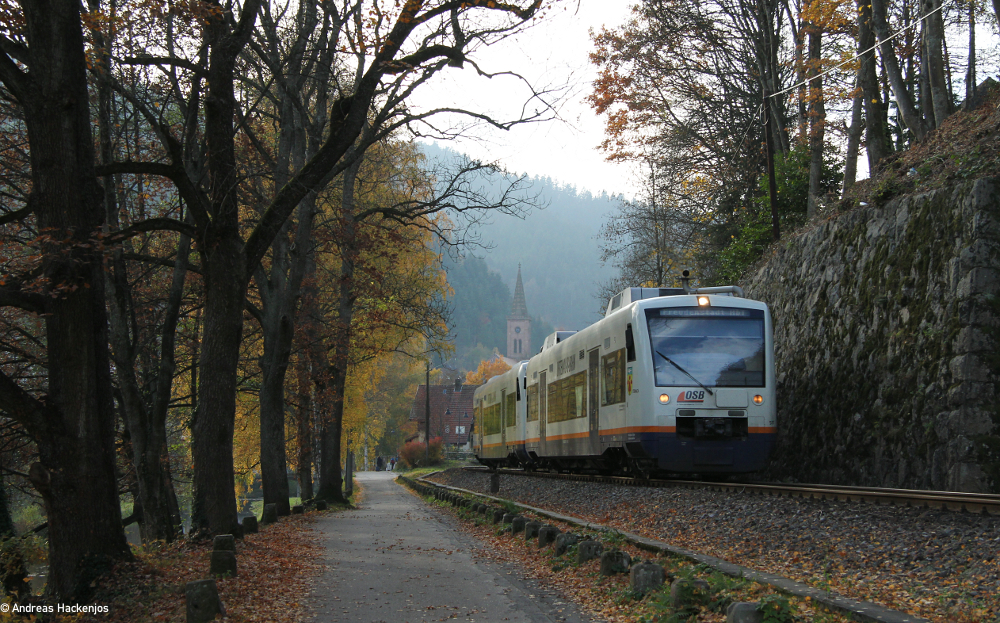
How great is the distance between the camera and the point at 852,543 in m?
7.91

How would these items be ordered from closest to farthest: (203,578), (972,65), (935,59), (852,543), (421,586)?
(852,543), (203,578), (421,586), (935,59), (972,65)

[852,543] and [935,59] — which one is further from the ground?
[935,59]

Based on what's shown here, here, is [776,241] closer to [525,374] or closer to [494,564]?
[525,374]

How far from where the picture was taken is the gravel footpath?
6.05 m

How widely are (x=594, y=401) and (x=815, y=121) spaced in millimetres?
12038

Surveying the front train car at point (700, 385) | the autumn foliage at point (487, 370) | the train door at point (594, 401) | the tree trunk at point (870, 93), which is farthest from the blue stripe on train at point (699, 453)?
the autumn foliage at point (487, 370)

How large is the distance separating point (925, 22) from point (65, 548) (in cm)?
1873

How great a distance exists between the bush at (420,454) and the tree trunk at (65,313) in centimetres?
5293

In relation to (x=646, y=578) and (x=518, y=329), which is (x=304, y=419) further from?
(x=518, y=329)

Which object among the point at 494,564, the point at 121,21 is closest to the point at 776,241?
the point at 494,564

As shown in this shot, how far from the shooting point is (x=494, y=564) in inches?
400

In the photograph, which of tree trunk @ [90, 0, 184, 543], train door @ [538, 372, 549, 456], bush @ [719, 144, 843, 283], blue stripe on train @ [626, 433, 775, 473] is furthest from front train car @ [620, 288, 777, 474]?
bush @ [719, 144, 843, 283]

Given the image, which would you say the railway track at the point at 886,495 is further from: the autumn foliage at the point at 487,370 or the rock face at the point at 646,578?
the autumn foliage at the point at 487,370

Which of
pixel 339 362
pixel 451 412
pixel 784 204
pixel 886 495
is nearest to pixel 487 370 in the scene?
pixel 451 412
